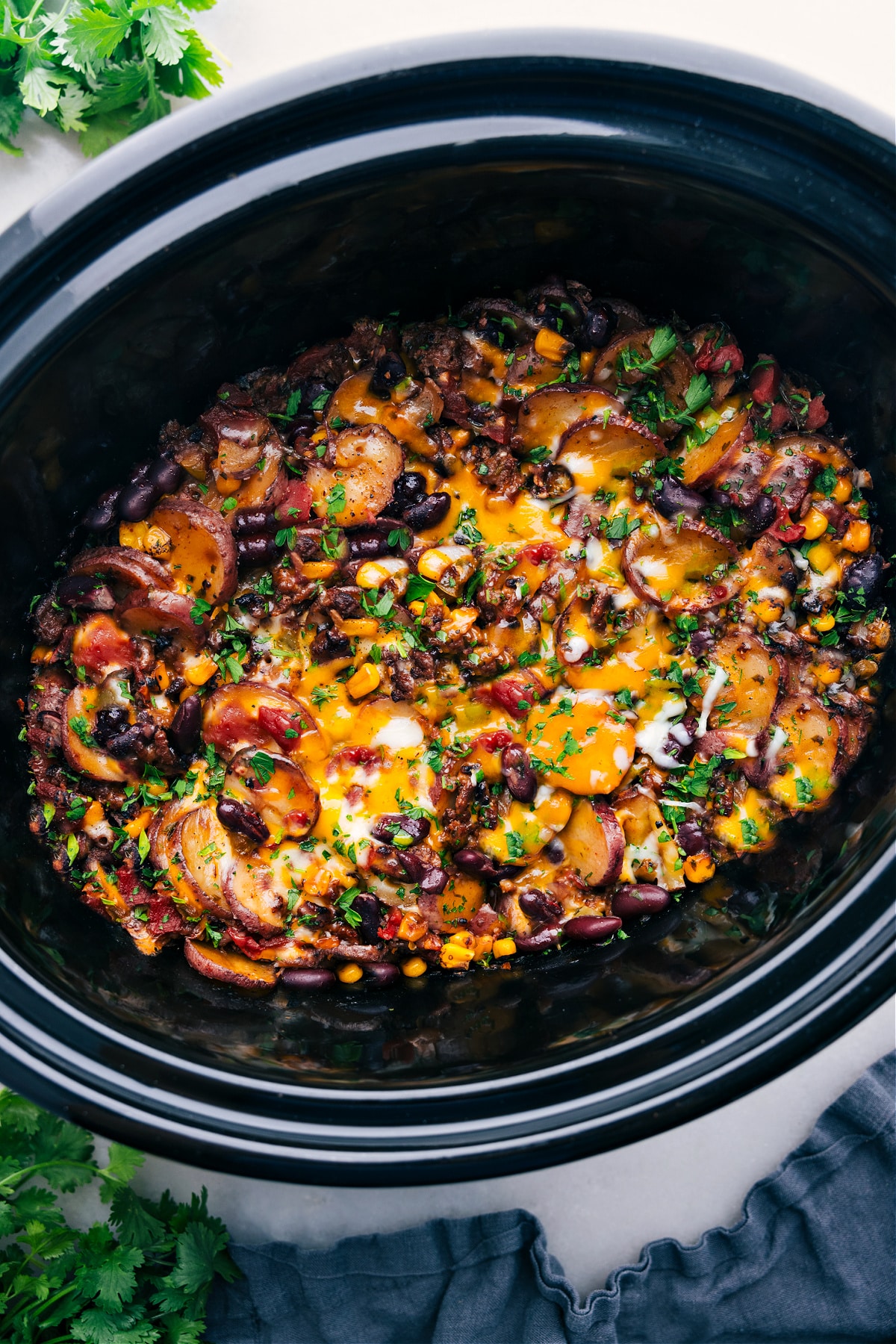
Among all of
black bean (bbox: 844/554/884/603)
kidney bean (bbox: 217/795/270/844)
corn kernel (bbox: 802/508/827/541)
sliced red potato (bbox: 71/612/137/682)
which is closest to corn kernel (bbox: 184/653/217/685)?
sliced red potato (bbox: 71/612/137/682)

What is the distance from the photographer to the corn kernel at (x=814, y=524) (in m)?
3.18

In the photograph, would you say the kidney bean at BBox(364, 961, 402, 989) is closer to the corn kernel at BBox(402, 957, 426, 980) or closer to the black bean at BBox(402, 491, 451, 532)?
Answer: the corn kernel at BBox(402, 957, 426, 980)

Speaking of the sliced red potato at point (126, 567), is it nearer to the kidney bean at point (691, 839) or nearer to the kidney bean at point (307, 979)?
the kidney bean at point (307, 979)

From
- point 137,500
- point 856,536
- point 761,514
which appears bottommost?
point 856,536

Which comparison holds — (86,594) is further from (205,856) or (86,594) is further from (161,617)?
(205,856)

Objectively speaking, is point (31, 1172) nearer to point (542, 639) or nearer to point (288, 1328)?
point (288, 1328)

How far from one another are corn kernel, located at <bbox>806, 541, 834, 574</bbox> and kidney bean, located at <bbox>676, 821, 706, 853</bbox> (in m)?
0.89

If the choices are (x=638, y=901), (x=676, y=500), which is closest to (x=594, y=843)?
(x=638, y=901)

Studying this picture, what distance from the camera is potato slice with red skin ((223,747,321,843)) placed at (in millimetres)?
3021

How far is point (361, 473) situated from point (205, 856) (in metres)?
1.24

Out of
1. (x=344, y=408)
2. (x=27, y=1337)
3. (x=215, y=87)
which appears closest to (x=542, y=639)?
(x=344, y=408)

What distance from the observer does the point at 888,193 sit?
2648 mm

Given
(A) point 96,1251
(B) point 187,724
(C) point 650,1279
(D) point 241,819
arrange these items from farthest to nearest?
(C) point 650,1279 → (A) point 96,1251 → (B) point 187,724 → (D) point 241,819

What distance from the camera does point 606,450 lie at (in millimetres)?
3154
